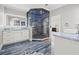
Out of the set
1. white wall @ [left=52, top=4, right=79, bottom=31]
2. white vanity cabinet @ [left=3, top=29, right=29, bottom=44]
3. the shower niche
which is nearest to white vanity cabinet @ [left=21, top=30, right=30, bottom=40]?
white vanity cabinet @ [left=3, top=29, right=29, bottom=44]

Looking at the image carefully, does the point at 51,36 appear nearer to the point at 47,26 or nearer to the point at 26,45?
the point at 47,26

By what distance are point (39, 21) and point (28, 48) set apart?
520 mm

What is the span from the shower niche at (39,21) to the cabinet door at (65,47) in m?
0.25

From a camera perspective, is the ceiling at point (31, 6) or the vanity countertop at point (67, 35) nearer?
the vanity countertop at point (67, 35)

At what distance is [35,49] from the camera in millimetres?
1983

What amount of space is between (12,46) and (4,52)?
0.57ft

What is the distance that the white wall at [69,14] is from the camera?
6.27 feet

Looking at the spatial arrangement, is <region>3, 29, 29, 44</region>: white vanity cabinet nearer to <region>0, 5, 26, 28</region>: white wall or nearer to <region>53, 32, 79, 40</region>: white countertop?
<region>0, 5, 26, 28</region>: white wall

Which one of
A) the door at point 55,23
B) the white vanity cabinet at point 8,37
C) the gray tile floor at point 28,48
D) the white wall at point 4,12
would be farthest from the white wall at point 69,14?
the white vanity cabinet at point 8,37

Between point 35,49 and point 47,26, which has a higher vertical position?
point 47,26

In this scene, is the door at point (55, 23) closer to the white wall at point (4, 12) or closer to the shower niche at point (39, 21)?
the shower niche at point (39, 21)

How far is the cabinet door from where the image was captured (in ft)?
6.05

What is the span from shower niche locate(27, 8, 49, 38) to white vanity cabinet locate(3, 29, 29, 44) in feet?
0.48
